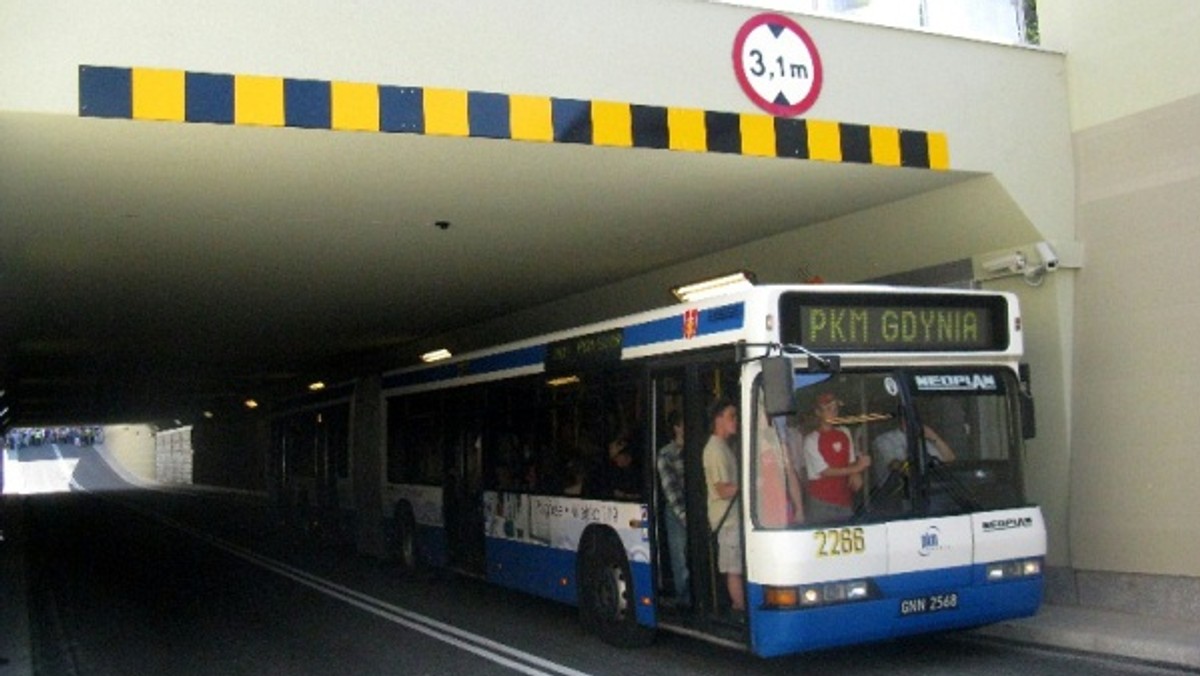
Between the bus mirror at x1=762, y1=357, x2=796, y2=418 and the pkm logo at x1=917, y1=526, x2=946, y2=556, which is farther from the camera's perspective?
the pkm logo at x1=917, y1=526, x2=946, y2=556

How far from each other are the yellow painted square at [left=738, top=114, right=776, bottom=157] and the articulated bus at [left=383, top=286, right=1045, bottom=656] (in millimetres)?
1534

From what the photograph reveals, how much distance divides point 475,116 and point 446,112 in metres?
0.21

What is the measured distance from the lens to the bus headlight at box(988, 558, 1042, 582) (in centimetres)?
808

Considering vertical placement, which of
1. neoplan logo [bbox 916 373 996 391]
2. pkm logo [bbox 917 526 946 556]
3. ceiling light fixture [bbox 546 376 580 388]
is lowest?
pkm logo [bbox 917 526 946 556]

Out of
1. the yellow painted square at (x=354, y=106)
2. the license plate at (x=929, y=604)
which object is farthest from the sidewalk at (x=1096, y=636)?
the yellow painted square at (x=354, y=106)

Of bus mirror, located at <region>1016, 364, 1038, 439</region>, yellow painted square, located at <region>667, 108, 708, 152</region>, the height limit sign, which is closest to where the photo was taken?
bus mirror, located at <region>1016, 364, 1038, 439</region>

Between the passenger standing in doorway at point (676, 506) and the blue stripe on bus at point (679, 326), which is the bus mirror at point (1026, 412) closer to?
the blue stripe on bus at point (679, 326)

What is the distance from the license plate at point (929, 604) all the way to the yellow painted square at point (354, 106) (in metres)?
4.78

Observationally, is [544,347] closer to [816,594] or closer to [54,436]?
[816,594]

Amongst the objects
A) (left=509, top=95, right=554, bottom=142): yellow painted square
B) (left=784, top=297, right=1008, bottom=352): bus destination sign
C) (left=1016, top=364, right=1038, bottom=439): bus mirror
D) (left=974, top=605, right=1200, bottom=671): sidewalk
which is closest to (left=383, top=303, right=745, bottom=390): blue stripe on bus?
(left=784, top=297, right=1008, bottom=352): bus destination sign

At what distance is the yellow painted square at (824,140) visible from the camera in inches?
376

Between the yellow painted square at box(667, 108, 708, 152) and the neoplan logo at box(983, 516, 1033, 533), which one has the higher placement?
the yellow painted square at box(667, 108, 708, 152)

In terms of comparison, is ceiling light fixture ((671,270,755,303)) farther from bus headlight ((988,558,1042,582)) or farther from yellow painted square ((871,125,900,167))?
bus headlight ((988,558,1042,582))

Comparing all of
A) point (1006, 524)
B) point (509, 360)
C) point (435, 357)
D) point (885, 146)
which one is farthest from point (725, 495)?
point (435, 357)
